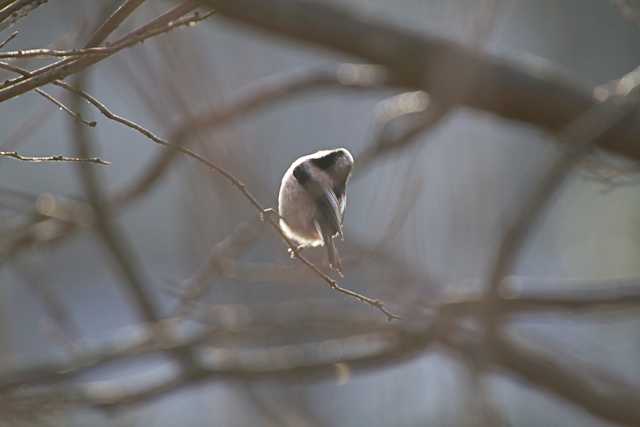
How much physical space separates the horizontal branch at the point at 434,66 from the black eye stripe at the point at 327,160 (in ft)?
5.69

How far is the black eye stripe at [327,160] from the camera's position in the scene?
2.69m

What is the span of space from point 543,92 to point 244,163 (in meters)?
1.64

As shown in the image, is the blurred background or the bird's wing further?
the blurred background

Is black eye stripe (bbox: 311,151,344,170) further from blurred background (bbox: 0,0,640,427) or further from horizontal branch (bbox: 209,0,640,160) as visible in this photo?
horizontal branch (bbox: 209,0,640,160)

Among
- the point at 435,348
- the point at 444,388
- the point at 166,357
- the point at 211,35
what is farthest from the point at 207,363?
the point at 211,35

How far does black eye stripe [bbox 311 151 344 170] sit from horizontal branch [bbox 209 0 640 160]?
174cm

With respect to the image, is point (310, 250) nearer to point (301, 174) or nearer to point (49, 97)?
point (301, 174)

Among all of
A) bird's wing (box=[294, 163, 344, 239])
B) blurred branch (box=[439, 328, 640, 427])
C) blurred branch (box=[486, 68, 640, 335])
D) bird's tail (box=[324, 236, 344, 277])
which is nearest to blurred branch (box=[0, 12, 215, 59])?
bird's tail (box=[324, 236, 344, 277])

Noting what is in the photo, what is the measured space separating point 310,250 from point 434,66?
1.11m

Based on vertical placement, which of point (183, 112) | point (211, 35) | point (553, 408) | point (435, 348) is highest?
point (211, 35)

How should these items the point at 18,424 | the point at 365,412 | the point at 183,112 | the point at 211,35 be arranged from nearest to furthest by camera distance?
the point at 18,424, the point at 183,112, the point at 365,412, the point at 211,35

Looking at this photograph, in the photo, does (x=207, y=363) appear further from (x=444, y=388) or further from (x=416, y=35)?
(x=444, y=388)

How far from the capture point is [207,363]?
4102 mm

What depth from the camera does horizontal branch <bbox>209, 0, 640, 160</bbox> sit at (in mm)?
4418
